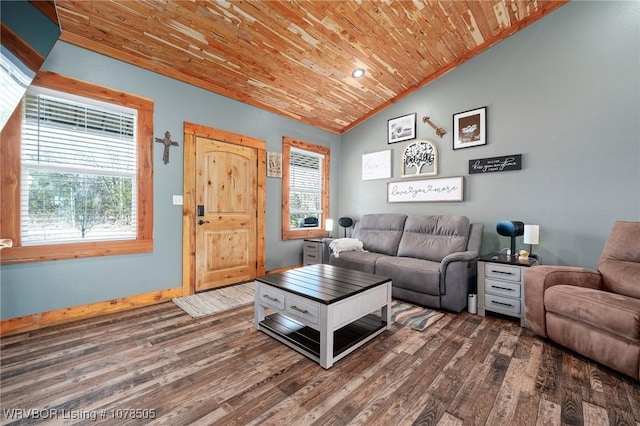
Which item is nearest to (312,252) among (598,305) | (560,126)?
(598,305)

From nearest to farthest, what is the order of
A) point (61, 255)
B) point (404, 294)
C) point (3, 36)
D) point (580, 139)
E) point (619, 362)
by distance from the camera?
point (3, 36) < point (619, 362) < point (61, 255) < point (580, 139) < point (404, 294)

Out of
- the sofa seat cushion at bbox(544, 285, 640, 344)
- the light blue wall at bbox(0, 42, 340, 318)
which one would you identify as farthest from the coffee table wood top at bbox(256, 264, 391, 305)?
the light blue wall at bbox(0, 42, 340, 318)

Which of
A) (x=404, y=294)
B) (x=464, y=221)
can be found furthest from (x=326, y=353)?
(x=464, y=221)

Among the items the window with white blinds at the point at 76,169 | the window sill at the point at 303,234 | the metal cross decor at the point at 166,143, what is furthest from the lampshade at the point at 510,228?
the window with white blinds at the point at 76,169

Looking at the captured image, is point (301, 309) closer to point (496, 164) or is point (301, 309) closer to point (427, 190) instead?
point (427, 190)

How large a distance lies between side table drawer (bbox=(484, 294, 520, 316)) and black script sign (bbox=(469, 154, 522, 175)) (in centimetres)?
166

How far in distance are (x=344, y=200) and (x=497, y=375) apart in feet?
12.5

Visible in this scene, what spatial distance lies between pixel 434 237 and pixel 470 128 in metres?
1.61

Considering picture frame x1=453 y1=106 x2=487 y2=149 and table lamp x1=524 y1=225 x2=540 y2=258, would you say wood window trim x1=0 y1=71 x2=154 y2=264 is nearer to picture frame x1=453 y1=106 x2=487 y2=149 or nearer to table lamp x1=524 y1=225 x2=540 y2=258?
picture frame x1=453 y1=106 x2=487 y2=149

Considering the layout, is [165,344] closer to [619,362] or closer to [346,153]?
[619,362]

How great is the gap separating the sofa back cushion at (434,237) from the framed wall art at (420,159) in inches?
31.0

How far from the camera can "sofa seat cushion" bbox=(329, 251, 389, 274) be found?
3367 millimetres

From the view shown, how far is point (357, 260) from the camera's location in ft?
11.5

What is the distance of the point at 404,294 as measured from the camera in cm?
304
